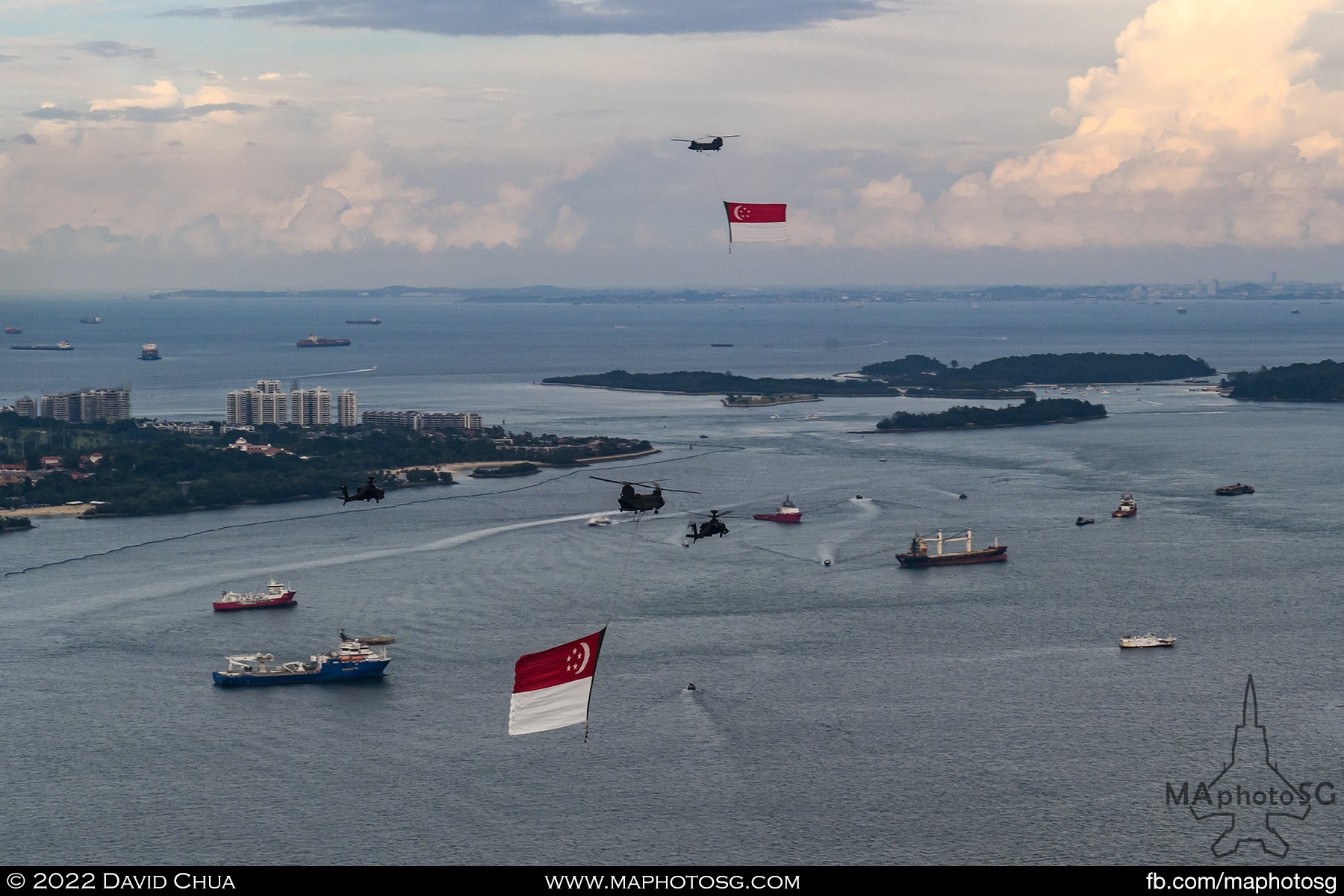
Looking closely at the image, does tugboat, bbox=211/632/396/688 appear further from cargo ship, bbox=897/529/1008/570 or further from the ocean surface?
cargo ship, bbox=897/529/1008/570

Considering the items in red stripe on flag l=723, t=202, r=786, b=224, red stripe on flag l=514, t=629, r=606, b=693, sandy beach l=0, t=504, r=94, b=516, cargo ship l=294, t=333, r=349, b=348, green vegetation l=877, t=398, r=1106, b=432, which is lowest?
sandy beach l=0, t=504, r=94, b=516

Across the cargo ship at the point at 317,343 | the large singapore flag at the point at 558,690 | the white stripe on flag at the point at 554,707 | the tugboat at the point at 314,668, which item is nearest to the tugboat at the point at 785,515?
the tugboat at the point at 314,668

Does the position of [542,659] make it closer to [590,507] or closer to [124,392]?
[590,507]

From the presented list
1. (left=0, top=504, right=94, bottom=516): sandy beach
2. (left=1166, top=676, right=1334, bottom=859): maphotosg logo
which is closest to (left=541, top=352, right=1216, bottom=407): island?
(left=0, top=504, right=94, bottom=516): sandy beach

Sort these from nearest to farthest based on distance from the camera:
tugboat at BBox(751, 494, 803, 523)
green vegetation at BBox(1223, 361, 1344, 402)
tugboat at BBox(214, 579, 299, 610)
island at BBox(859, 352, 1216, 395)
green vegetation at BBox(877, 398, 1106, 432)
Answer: tugboat at BBox(214, 579, 299, 610) → tugboat at BBox(751, 494, 803, 523) → green vegetation at BBox(877, 398, 1106, 432) → green vegetation at BBox(1223, 361, 1344, 402) → island at BBox(859, 352, 1216, 395)

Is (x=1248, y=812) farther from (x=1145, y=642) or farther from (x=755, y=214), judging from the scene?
(x=755, y=214)

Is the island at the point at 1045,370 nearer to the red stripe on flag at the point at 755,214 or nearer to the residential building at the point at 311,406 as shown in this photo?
the residential building at the point at 311,406
